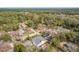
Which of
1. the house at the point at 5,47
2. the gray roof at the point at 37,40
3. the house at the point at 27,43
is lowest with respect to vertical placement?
the house at the point at 5,47

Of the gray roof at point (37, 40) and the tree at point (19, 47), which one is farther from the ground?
the gray roof at point (37, 40)

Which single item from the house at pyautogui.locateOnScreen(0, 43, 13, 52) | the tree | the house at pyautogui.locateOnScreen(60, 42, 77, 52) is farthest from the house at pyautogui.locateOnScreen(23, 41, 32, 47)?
the house at pyautogui.locateOnScreen(60, 42, 77, 52)

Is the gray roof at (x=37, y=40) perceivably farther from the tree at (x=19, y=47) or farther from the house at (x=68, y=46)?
the house at (x=68, y=46)

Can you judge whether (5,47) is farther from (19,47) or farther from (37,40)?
(37,40)

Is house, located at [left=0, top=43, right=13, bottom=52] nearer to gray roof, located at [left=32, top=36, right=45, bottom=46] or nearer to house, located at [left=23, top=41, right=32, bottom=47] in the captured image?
house, located at [left=23, top=41, right=32, bottom=47]

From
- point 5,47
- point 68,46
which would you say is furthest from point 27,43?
point 68,46

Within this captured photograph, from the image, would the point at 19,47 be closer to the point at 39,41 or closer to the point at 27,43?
the point at 27,43

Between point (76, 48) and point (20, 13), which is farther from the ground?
point (20, 13)

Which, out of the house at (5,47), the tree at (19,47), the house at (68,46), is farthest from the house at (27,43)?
the house at (68,46)
